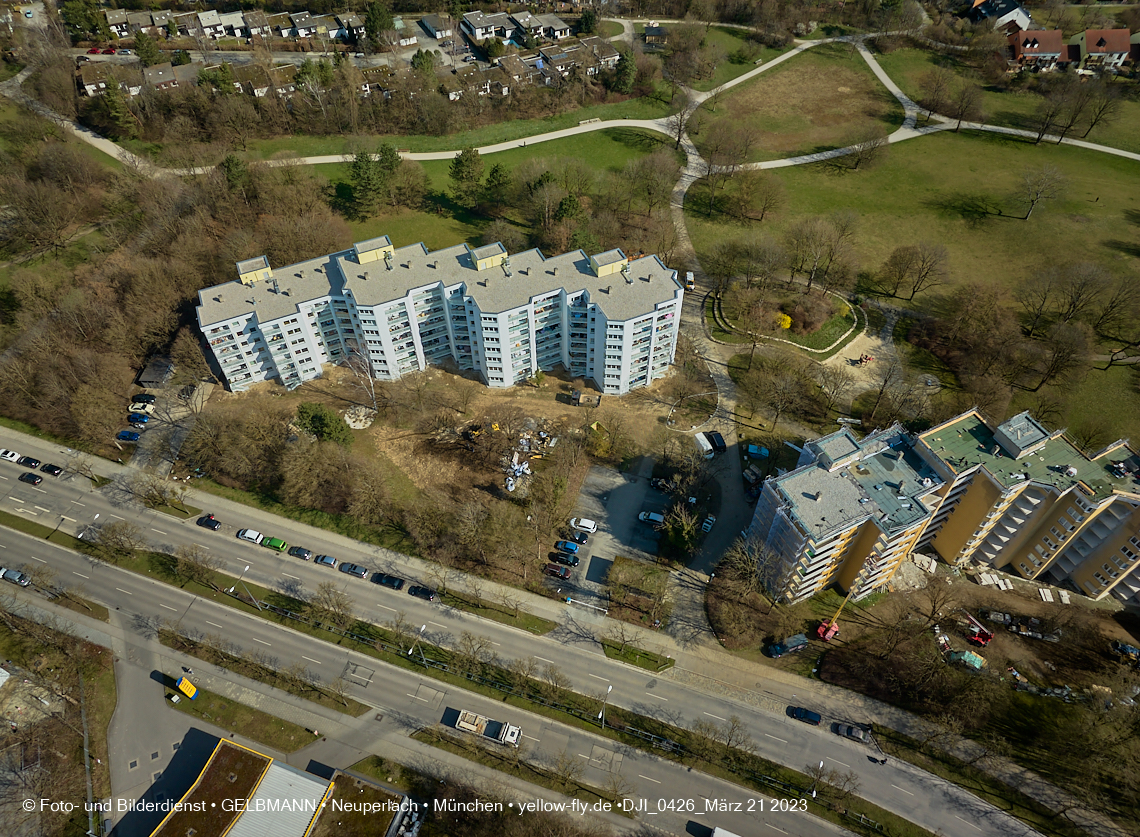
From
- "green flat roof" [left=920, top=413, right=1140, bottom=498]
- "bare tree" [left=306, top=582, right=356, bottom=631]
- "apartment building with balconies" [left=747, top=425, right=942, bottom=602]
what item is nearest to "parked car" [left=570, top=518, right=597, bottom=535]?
"apartment building with balconies" [left=747, top=425, right=942, bottom=602]

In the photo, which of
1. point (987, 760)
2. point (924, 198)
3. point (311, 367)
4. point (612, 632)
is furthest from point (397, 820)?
point (924, 198)

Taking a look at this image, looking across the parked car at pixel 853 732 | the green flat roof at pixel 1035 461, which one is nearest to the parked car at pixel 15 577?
the parked car at pixel 853 732

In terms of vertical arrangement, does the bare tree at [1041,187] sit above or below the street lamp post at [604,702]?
above

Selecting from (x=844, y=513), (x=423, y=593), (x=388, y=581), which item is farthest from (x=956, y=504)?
(x=388, y=581)

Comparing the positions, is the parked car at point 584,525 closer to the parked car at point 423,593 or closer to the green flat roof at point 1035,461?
the parked car at point 423,593

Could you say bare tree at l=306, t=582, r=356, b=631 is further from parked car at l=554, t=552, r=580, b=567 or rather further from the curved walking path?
the curved walking path

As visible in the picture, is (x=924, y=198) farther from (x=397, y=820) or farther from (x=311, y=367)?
(x=397, y=820)

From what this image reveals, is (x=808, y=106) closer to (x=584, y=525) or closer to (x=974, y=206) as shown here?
(x=974, y=206)

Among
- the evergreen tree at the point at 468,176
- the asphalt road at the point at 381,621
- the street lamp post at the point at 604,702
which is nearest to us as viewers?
the asphalt road at the point at 381,621
